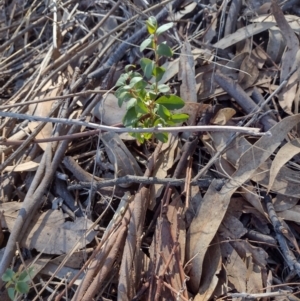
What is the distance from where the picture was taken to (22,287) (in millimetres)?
1312

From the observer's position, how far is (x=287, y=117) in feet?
4.84

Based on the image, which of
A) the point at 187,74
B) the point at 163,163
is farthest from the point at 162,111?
the point at 187,74

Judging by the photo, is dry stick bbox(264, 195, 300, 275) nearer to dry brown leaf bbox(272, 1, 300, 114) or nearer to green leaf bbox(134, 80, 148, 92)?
dry brown leaf bbox(272, 1, 300, 114)

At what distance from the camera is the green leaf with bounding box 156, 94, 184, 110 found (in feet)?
4.66

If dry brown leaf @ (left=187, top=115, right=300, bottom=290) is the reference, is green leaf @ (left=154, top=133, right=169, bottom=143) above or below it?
above

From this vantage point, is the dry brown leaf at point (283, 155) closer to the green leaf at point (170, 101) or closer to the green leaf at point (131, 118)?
the green leaf at point (170, 101)

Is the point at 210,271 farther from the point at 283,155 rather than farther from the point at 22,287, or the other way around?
the point at 22,287

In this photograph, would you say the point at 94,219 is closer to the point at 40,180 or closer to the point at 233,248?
the point at 40,180

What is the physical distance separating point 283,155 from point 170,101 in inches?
15.8

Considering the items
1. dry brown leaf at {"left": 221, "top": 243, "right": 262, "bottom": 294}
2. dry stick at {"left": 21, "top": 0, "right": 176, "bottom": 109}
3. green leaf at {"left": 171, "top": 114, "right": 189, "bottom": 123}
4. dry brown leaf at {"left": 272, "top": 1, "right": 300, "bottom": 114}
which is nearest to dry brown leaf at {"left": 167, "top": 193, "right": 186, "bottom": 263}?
dry brown leaf at {"left": 221, "top": 243, "right": 262, "bottom": 294}

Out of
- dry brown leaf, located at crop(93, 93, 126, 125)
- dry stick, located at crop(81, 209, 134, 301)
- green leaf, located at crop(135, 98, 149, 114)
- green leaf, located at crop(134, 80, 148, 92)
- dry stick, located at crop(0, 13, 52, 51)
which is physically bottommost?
dry stick, located at crop(81, 209, 134, 301)

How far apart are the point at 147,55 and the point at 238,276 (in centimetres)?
91

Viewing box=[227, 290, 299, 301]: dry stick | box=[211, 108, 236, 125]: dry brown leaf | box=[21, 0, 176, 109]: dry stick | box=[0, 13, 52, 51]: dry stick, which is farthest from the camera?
box=[0, 13, 52, 51]: dry stick

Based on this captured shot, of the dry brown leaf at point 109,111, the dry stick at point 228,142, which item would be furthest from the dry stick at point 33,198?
the dry stick at point 228,142
